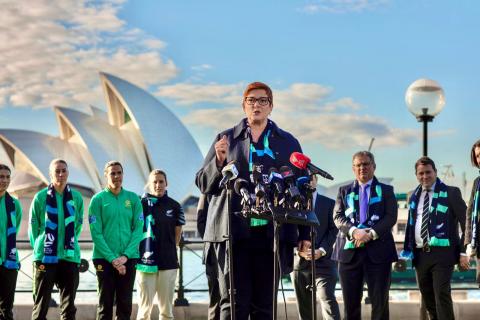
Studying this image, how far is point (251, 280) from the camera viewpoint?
3.94 meters

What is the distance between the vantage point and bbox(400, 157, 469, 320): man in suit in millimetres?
6359

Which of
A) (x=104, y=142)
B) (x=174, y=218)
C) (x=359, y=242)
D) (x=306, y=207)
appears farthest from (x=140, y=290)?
(x=104, y=142)

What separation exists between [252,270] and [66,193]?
2929 millimetres

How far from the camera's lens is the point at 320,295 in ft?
21.3

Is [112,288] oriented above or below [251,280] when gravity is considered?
below

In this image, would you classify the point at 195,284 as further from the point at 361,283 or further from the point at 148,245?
the point at 361,283

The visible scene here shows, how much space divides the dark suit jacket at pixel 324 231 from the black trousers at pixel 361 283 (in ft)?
1.43

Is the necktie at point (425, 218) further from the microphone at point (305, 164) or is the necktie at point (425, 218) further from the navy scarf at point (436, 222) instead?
the microphone at point (305, 164)

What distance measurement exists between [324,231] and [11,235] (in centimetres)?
275

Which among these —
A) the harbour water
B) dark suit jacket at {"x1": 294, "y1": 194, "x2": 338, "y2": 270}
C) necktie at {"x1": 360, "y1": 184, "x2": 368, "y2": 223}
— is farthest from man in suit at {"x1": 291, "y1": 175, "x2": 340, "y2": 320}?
the harbour water

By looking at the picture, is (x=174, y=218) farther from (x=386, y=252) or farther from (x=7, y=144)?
(x=7, y=144)

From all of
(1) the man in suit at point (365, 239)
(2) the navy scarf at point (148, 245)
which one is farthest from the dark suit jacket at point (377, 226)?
(2) the navy scarf at point (148, 245)

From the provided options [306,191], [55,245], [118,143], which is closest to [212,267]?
[55,245]

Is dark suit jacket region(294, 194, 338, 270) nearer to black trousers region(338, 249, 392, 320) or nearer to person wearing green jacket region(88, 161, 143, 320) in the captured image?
black trousers region(338, 249, 392, 320)
